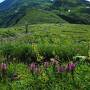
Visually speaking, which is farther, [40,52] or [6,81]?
[40,52]

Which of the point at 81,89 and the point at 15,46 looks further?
the point at 15,46

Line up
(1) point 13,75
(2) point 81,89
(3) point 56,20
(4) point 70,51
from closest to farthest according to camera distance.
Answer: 1. (2) point 81,89
2. (1) point 13,75
3. (4) point 70,51
4. (3) point 56,20

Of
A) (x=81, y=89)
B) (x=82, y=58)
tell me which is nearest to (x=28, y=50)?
(x=82, y=58)

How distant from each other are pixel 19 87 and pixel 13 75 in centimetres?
125

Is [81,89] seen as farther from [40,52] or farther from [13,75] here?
[40,52]

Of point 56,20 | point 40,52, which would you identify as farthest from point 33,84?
point 56,20

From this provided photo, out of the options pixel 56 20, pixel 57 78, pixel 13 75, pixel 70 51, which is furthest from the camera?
pixel 56 20

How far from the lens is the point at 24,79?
9.13m

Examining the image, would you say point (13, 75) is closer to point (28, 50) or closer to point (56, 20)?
point (28, 50)

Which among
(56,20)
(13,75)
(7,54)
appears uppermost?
(13,75)

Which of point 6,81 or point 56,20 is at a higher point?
point 6,81

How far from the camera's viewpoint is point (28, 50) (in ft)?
44.5

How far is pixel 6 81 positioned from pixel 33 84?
905 millimetres

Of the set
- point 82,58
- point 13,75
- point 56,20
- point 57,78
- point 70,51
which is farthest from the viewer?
point 56,20
